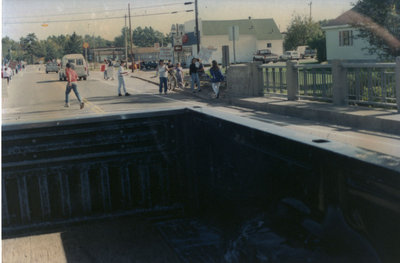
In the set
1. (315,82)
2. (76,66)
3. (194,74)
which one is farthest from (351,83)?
(76,66)

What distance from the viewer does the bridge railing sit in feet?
41.5

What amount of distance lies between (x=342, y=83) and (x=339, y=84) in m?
0.08

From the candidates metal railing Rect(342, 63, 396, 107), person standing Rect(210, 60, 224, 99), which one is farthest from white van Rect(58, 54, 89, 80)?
metal railing Rect(342, 63, 396, 107)

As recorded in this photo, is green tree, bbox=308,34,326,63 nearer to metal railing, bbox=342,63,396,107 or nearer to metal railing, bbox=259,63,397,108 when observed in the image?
metal railing, bbox=259,63,397,108

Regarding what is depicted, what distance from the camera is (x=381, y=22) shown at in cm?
2231

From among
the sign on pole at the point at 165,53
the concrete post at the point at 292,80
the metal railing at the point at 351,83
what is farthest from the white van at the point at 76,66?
the concrete post at the point at 292,80

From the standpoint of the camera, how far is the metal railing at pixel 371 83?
12.6 m

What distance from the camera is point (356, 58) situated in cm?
3866

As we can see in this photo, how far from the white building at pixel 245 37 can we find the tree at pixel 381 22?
43631 millimetres

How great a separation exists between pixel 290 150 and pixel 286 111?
43.0 feet

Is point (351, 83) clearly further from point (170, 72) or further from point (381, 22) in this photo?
point (170, 72)

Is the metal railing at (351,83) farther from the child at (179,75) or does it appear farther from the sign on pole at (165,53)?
the sign on pole at (165,53)

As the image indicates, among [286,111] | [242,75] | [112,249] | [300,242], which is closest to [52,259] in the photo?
[112,249]

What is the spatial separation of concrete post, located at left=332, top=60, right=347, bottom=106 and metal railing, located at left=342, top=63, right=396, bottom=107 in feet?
0.35
